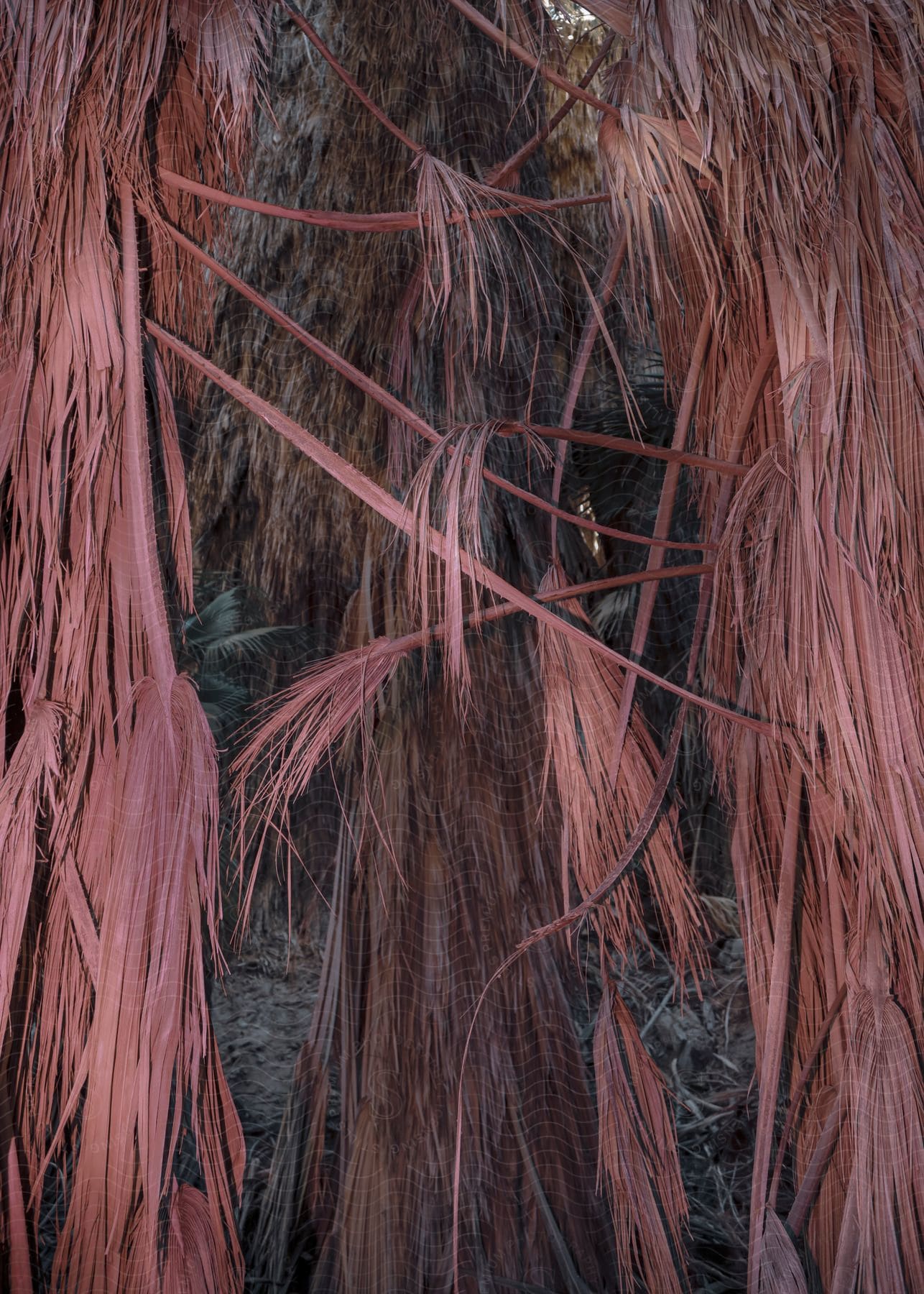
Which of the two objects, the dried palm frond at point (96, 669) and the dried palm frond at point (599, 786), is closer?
the dried palm frond at point (96, 669)

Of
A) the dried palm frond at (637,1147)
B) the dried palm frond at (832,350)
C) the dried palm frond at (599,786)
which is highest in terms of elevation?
the dried palm frond at (832,350)

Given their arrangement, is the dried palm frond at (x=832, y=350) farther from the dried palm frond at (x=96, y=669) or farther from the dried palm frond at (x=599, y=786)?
the dried palm frond at (x=96, y=669)

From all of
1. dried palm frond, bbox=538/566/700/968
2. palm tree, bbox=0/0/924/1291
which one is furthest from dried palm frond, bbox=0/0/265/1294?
dried palm frond, bbox=538/566/700/968

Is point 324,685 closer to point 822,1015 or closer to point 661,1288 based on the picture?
point 822,1015

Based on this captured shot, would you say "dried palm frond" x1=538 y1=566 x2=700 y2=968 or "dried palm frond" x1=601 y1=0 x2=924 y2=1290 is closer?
"dried palm frond" x1=601 y1=0 x2=924 y2=1290

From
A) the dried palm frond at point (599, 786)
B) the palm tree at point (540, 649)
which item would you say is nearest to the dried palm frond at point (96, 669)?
the palm tree at point (540, 649)

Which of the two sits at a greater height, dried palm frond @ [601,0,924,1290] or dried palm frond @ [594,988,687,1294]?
dried palm frond @ [601,0,924,1290]

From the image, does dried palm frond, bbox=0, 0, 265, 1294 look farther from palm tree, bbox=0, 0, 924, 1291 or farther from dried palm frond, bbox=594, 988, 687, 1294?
dried palm frond, bbox=594, 988, 687, 1294

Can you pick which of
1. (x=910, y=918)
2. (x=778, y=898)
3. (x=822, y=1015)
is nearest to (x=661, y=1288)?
(x=822, y=1015)

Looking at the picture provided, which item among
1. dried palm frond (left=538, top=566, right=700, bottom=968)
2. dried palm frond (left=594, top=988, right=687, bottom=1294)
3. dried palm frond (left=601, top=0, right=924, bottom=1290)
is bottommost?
dried palm frond (left=594, top=988, right=687, bottom=1294)

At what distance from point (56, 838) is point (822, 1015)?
94 cm

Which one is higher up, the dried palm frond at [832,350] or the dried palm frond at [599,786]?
the dried palm frond at [832,350]

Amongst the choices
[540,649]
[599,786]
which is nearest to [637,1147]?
[599,786]

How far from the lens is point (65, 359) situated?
117 centimetres
